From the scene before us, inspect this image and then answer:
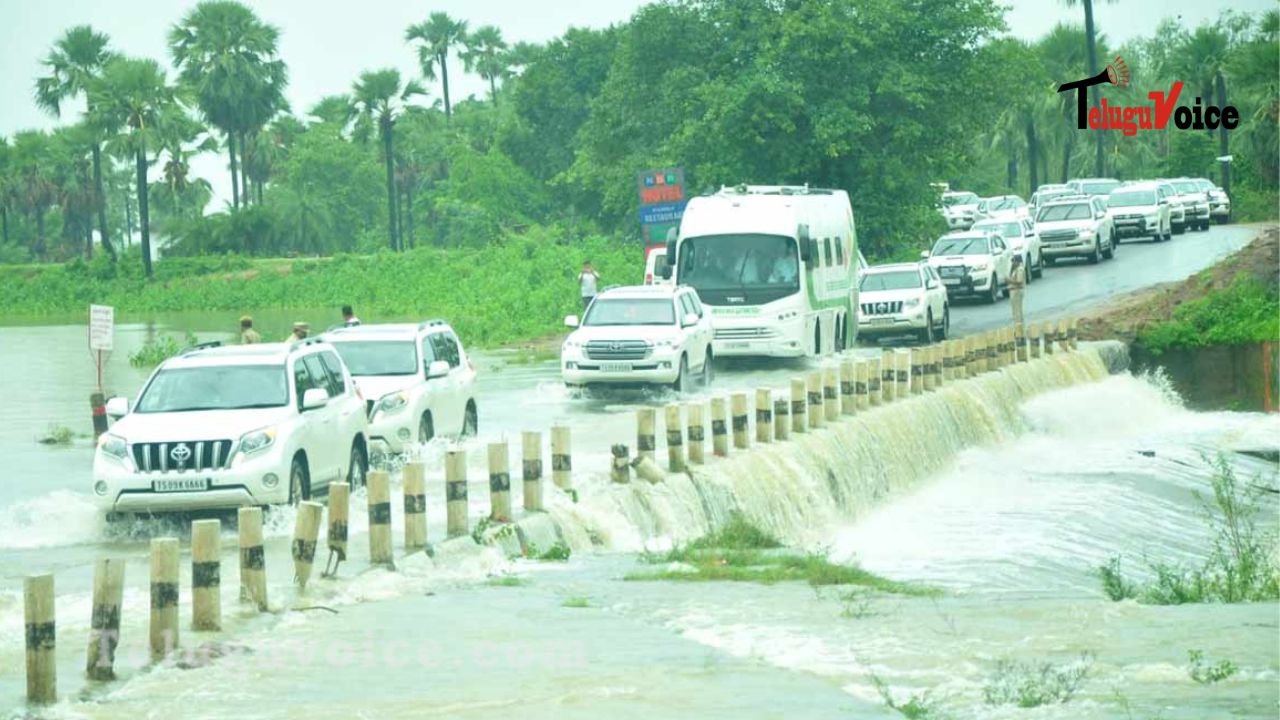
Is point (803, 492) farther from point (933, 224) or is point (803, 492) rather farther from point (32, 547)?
point (933, 224)

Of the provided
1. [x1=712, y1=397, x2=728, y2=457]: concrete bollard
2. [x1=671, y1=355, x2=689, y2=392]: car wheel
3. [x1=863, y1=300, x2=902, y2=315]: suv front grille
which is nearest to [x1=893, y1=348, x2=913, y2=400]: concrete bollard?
[x1=671, y1=355, x2=689, y2=392]: car wheel

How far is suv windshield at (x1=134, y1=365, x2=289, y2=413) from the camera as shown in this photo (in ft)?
63.7

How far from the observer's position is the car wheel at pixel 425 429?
24.1m

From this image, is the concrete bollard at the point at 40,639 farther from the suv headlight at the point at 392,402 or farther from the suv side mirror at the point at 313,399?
the suv headlight at the point at 392,402

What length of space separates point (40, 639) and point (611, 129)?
4846 cm

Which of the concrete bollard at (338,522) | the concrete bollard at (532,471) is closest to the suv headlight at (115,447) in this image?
the concrete bollard at (338,522)

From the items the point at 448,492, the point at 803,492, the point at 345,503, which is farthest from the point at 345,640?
the point at 803,492

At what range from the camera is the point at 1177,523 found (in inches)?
1148

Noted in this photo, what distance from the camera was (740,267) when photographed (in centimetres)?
3631

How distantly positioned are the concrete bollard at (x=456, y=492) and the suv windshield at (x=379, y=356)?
23.1ft

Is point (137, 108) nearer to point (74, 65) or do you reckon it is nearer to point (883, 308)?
point (74, 65)

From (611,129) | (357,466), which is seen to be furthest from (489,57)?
(357,466)

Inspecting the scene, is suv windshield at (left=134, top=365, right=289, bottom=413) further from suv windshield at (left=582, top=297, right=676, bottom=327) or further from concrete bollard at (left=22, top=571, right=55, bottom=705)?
suv windshield at (left=582, top=297, right=676, bottom=327)

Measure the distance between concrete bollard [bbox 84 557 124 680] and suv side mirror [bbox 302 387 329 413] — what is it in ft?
23.9
